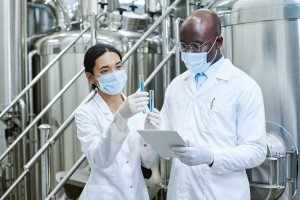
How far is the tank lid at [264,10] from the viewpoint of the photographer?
195 centimetres

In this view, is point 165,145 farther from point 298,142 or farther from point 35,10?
point 35,10

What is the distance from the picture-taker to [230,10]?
2094 mm

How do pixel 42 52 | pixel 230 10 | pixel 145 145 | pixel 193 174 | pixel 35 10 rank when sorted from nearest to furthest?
pixel 193 174
pixel 145 145
pixel 230 10
pixel 42 52
pixel 35 10

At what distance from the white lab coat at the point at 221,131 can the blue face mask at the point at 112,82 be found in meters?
0.23

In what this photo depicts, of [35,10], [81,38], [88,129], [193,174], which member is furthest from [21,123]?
[193,174]

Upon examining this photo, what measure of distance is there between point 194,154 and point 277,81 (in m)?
0.64

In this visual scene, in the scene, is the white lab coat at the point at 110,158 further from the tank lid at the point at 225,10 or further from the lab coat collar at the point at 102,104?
the tank lid at the point at 225,10

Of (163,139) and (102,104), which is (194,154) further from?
(102,104)

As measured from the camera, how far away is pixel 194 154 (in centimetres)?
152

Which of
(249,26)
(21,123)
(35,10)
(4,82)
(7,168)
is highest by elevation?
(35,10)

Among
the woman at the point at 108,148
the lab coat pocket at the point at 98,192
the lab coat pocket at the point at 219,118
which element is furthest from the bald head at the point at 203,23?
the lab coat pocket at the point at 98,192

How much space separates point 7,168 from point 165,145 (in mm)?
2460

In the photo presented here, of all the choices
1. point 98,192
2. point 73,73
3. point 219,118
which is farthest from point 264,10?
point 73,73

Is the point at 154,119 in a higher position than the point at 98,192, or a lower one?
higher
